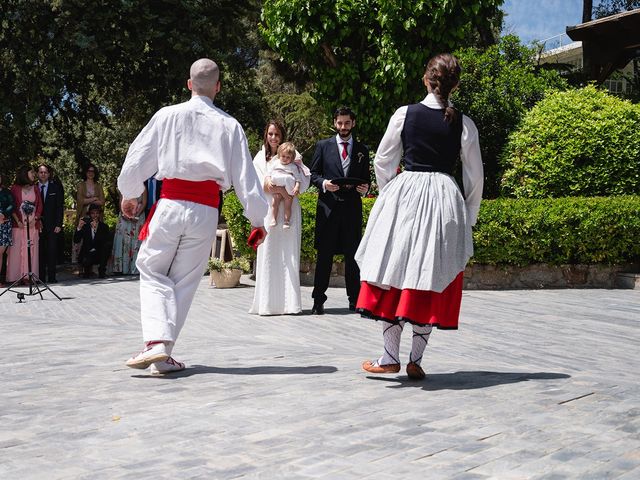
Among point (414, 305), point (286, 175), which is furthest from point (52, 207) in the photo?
point (414, 305)

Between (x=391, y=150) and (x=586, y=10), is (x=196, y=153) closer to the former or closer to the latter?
(x=391, y=150)

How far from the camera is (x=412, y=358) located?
247 inches

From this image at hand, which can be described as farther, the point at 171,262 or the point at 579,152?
the point at 579,152

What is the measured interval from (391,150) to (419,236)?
65cm

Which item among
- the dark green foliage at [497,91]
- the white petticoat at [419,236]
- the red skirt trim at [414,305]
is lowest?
the red skirt trim at [414,305]

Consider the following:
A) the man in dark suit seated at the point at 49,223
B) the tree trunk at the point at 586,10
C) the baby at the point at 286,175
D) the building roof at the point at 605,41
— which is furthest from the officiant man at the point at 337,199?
the tree trunk at the point at 586,10

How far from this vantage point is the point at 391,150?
20.7 feet

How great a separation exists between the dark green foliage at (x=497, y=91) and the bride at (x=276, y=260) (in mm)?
5434

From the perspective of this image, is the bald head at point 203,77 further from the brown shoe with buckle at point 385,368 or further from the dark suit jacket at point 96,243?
the dark suit jacket at point 96,243

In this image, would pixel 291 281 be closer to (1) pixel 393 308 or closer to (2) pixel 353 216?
(2) pixel 353 216

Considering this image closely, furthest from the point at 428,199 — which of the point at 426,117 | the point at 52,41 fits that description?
the point at 52,41

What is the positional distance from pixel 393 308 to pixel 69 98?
15838mm

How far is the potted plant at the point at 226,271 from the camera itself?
1383 centimetres

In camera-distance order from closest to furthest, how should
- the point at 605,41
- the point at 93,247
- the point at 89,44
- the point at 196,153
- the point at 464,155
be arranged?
the point at 464,155 → the point at 196,153 → the point at 89,44 → the point at 93,247 → the point at 605,41
